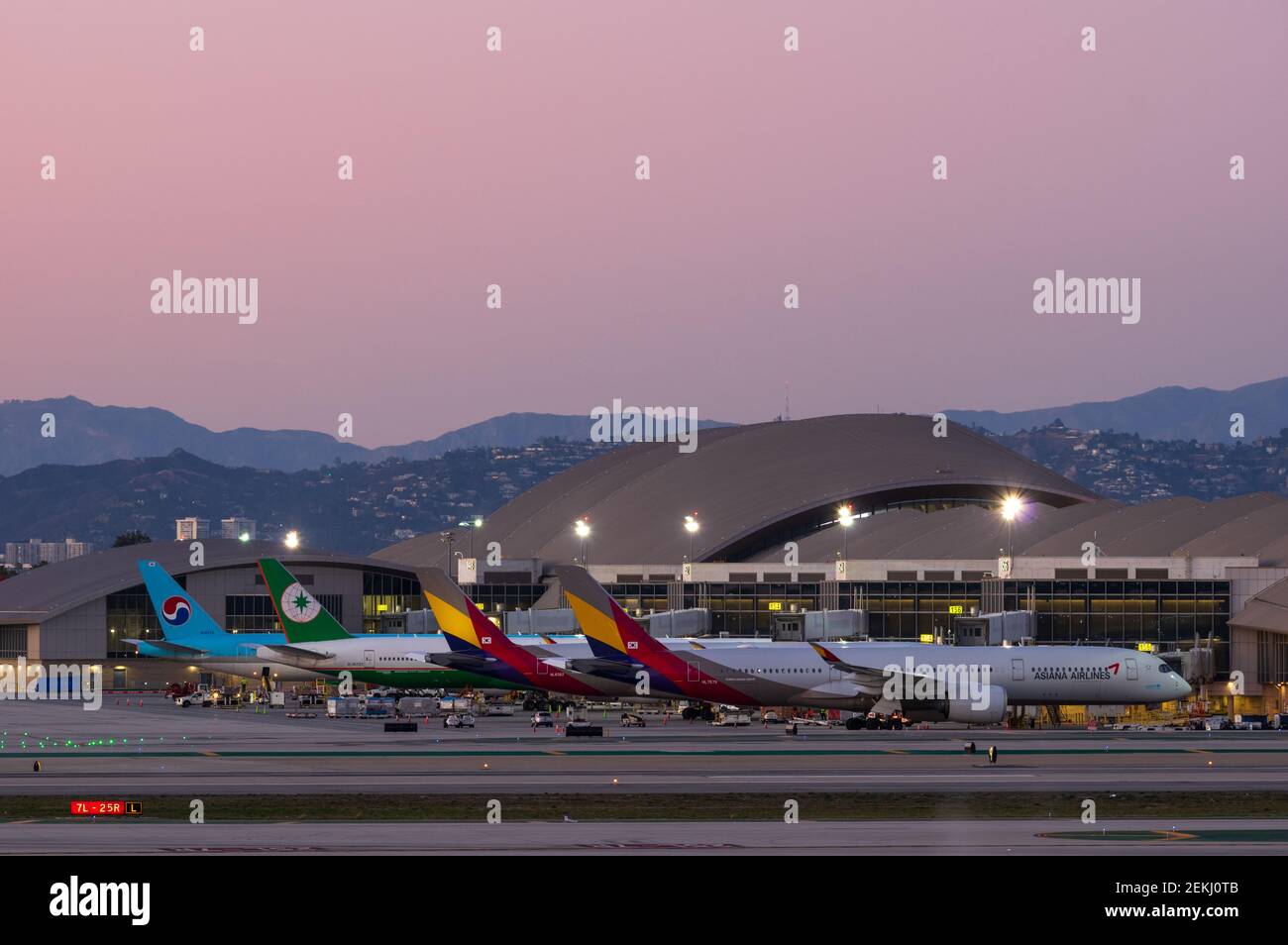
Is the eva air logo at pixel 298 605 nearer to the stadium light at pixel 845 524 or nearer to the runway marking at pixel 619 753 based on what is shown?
the runway marking at pixel 619 753

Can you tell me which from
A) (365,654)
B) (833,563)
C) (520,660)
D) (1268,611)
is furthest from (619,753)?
(833,563)

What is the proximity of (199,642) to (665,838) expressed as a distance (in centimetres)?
8156

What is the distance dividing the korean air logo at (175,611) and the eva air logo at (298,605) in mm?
13075

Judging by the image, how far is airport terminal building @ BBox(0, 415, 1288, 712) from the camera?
114 meters

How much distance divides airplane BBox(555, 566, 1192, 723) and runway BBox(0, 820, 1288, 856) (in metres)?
37.5

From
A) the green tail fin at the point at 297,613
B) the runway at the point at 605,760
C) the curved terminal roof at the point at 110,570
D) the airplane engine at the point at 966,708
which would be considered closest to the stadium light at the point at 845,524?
the curved terminal roof at the point at 110,570

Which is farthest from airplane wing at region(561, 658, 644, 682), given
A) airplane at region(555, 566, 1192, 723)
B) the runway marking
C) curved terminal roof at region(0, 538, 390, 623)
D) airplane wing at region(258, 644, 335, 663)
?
curved terminal roof at region(0, 538, 390, 623)

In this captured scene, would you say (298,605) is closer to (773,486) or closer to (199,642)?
(199,642)

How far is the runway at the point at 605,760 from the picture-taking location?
169ft

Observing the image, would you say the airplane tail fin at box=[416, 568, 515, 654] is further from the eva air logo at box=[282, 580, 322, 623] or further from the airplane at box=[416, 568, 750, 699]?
the eva air logo at box=[282, 580, 322, 623]

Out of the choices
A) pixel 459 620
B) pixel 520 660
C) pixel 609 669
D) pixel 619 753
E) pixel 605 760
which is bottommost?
pixel 619 753

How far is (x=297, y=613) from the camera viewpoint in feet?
343
